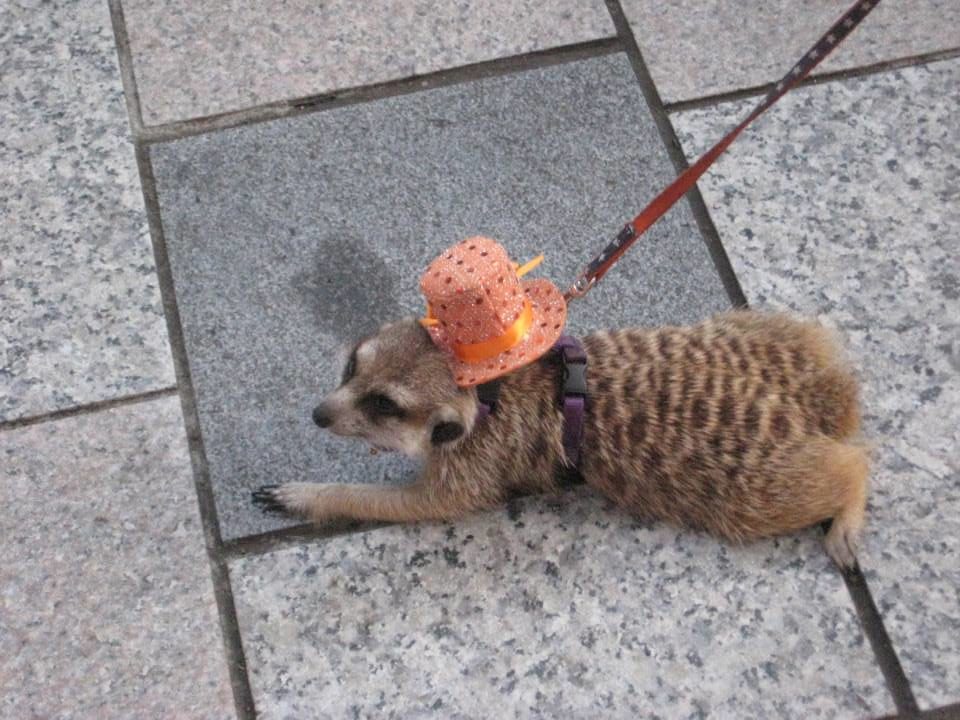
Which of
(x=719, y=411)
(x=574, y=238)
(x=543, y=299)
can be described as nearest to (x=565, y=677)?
(x=719, y=411)

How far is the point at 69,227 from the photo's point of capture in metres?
3.50

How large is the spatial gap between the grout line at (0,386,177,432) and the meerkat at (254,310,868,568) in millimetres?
699

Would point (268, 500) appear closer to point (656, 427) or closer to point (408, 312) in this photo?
point (408, 312)

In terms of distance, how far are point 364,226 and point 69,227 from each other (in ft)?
3.04

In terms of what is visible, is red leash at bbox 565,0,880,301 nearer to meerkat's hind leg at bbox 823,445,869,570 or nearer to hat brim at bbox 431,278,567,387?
hat brim at bbox 431,278,567,387

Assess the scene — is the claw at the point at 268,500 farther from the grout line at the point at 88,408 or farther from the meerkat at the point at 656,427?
the grout line at the point at 88,408

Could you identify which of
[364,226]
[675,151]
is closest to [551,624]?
[364,226]

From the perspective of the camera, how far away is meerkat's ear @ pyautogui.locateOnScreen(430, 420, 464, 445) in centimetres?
265

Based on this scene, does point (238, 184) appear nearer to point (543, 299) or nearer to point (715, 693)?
point (543, 299)

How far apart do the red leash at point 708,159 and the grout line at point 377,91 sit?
128cm

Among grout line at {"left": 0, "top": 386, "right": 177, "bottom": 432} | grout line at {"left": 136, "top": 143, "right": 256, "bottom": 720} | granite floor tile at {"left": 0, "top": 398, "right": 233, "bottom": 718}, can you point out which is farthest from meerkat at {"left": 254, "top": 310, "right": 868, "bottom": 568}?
grout line at {"left": 0, "top": 386, "right": 177, "bottom": 432}

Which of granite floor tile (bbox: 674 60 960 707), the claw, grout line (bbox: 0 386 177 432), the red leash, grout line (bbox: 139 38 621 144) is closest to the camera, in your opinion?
the red leash

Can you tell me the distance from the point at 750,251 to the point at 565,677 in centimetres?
142

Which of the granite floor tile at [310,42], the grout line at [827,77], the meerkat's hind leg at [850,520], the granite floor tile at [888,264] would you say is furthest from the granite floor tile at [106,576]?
the grout line at [827,77]
